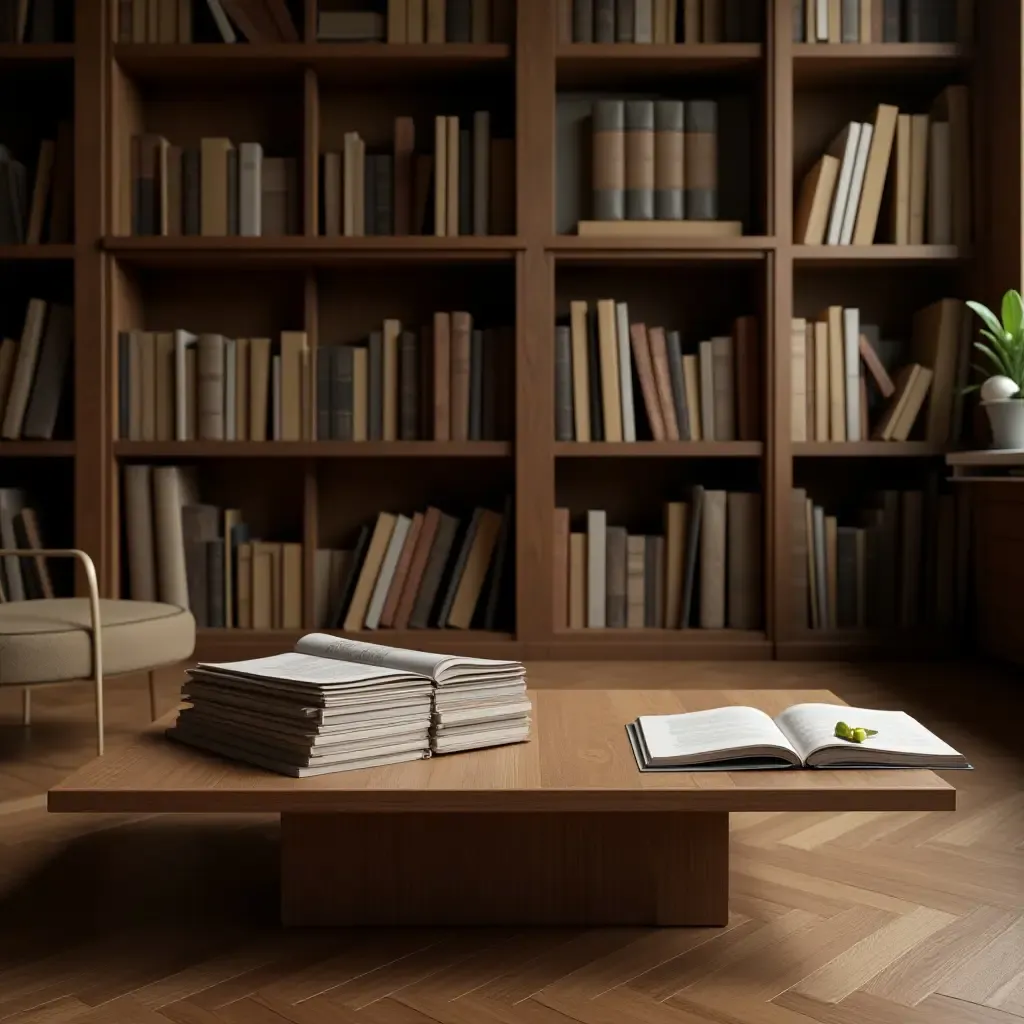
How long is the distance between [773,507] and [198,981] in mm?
2688

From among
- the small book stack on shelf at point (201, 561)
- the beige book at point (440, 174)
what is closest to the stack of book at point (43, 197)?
the small book stack on shelf at point (201, 561)

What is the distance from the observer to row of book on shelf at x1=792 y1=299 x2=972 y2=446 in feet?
12.5

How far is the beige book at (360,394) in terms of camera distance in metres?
3.85

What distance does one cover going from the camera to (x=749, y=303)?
13.4ft

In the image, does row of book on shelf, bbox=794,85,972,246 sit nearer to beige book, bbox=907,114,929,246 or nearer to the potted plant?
beige book, bbox=907,114,929,246

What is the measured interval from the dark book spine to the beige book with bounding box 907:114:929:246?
5.17 ft

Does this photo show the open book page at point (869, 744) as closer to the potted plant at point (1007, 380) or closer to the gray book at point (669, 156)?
the potted plant at point (1007, 380)

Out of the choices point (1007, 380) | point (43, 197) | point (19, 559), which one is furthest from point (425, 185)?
point (1007, 380)

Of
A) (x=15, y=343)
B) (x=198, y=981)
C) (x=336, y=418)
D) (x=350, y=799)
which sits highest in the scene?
(x=15, y=343)

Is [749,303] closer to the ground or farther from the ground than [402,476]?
farther from the ground

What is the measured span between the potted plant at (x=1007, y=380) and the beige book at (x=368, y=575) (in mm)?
1792

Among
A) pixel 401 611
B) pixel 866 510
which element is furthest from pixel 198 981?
pixel 866 510

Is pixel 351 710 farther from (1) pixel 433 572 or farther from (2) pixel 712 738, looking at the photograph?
(1) pixel 433 572

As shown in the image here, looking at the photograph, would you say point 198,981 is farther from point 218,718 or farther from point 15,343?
point 15,343
